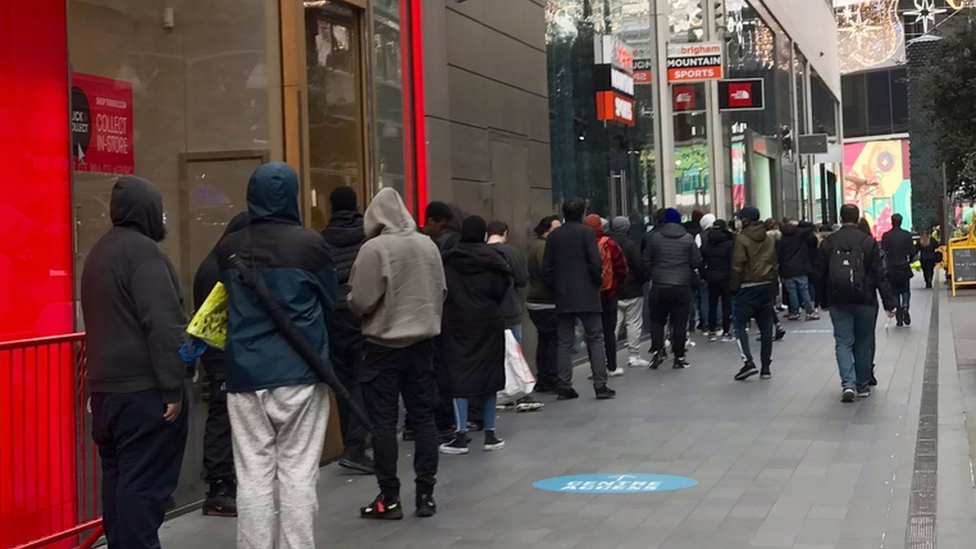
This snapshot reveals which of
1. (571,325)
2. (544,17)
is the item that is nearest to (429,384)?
(571,325)

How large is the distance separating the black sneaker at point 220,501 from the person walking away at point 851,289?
651 centimetres

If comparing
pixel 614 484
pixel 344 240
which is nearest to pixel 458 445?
pixel 614 484

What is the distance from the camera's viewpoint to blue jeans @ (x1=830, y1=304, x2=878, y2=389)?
41.9ft

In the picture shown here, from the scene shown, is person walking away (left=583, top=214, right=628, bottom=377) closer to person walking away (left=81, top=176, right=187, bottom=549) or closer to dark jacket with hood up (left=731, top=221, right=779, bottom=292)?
dark jacket with hood up (left=731, top=221, right=779, bottom=292)

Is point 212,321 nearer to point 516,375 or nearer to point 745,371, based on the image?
point 516,375

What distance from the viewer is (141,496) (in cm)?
588

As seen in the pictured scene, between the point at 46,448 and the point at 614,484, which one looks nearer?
the point at 46,448

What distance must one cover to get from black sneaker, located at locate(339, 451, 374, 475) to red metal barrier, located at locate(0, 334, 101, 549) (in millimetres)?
2656

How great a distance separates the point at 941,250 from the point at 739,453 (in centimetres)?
3577

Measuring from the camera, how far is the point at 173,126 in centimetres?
988

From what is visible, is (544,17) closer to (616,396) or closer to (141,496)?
(616,396)

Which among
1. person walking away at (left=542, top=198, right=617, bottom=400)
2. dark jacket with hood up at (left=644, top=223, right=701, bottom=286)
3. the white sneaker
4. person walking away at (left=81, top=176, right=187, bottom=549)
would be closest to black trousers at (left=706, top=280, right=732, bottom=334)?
the white sneaker

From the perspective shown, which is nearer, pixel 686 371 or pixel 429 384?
pixel 429 384

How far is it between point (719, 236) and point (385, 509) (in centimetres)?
1237
